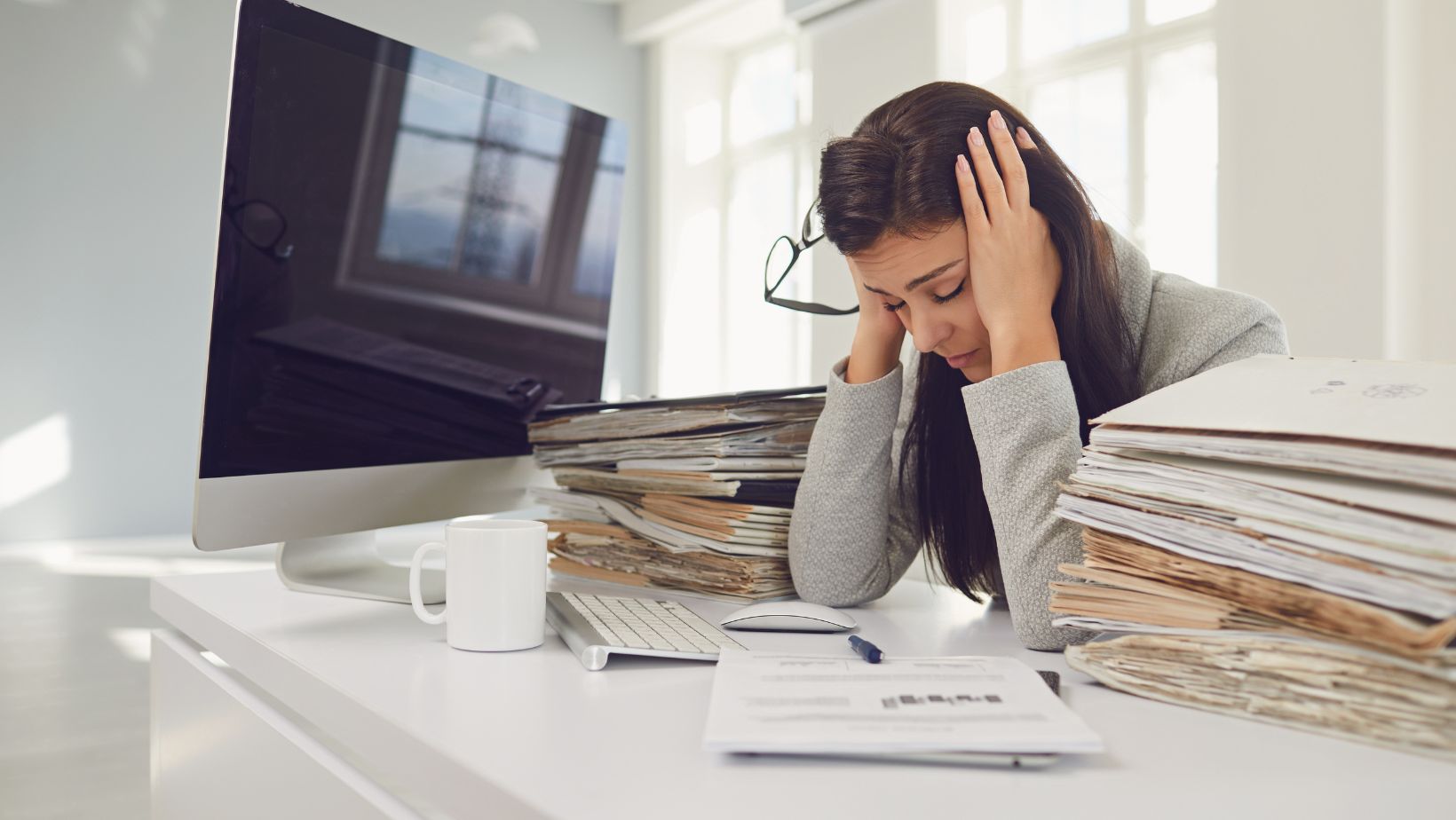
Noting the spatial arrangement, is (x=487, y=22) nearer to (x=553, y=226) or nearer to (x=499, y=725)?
(x=553, y=226)

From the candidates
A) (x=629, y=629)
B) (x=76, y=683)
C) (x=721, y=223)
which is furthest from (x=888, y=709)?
(x=721, y=223)

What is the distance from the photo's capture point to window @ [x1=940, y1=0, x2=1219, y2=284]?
3.98m

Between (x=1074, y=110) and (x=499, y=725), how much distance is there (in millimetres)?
4498

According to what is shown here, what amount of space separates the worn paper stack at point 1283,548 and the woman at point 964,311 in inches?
7.7

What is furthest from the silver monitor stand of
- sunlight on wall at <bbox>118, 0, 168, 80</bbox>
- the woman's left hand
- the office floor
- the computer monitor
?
sunlight on wall at <bbox>118, 0, 168, 80</bbox>

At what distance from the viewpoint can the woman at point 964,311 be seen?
968 mm

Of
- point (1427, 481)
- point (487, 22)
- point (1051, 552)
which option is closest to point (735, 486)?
point (1051, 552)

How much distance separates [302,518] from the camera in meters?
0.97

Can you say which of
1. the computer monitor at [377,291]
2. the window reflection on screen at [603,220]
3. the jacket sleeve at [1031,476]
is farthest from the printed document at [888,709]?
the window reflection on screen at [603,220]

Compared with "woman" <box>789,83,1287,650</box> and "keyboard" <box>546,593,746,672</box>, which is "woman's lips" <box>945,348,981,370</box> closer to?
"woman" <box>789,83,1287,650</box>

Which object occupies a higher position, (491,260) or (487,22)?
(487,22)

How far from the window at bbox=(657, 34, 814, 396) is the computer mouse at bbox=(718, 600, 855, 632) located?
17.6 feet

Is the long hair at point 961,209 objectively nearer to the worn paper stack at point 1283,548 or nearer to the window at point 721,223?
the worn paper stack at point 1283,548

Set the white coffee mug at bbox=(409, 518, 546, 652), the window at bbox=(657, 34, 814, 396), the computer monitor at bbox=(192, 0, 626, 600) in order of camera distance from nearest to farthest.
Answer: the white coffee mug at bbox=(409, 518, 546, 652), the computer monitor at bbox=(192, 0, 626, 600), the window at bbox=(657, 34, 814, 396)
